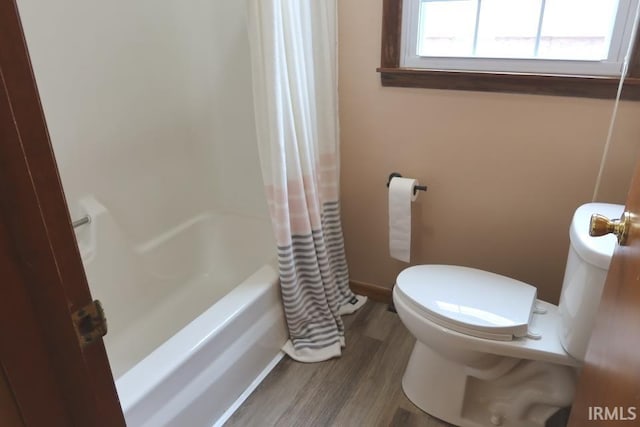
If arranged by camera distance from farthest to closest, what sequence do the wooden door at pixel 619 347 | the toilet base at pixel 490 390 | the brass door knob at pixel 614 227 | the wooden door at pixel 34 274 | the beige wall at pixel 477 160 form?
the beige wall at pixel 477 160
the toilet base at pixel 490 390
the brass door knob at pixel 614 227
the wooden door at pixel 619 347
the wooden door at pixel 34 274

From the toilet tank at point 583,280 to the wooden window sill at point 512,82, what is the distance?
383mm

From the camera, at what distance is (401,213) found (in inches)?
73.3

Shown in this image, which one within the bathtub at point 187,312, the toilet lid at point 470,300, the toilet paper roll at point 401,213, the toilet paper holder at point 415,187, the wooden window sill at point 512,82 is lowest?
the bathtub at point 187,312

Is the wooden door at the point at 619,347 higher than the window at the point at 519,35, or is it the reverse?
the window at the point at 519,35

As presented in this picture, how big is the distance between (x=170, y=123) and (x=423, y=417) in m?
1.59

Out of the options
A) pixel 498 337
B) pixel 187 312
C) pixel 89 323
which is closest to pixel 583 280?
pixel 498 337

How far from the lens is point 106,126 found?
1.81m

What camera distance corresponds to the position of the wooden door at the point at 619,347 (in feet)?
2.37

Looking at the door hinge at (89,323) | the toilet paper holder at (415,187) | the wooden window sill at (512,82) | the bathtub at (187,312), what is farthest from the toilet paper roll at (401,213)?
the door hinge at (89,323)

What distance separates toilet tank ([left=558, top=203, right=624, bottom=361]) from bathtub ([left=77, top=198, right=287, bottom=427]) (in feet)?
3.23

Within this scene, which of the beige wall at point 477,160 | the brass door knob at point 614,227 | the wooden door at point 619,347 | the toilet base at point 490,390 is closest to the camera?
the wooden door at point 619,347

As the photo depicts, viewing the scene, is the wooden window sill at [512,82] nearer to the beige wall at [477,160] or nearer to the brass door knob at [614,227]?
the beige wall at [477,160]

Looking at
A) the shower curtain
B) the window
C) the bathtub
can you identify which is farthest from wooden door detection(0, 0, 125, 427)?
the window

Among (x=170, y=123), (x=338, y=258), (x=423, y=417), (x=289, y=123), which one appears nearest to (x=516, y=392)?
(x=423, y=417)
